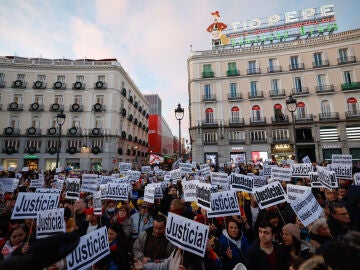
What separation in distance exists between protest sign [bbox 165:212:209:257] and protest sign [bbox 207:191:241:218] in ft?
3.92

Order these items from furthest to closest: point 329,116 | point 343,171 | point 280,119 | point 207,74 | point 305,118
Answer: point 207,74 < point 280,119 < point 305,118 < point 329,116 < point 343,171

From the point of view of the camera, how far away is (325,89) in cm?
3120

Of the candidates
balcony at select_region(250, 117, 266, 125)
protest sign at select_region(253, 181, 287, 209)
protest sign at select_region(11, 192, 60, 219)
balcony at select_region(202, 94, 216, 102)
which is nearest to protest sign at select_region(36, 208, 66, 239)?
protest sign at select_region(11, 192, 60, 219)

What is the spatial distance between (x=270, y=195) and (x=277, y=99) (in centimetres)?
3136

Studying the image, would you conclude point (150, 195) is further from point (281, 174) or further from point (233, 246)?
point (281, 174)

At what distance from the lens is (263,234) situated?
3.37 metres

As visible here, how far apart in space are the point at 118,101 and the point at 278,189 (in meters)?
36.9

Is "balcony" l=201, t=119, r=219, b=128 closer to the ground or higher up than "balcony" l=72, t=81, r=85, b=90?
closer to the ground

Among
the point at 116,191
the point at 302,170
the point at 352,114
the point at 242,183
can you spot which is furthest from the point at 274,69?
the point at 116,191

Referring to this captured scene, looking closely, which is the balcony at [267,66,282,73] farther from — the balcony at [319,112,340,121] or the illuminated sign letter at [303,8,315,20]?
the balcony at [319,112,340,121]

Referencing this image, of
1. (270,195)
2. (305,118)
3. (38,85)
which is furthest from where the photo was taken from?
(38,85)

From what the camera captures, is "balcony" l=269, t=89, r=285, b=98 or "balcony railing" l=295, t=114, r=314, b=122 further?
"balcony" l=269, t=89, r=285, b=98

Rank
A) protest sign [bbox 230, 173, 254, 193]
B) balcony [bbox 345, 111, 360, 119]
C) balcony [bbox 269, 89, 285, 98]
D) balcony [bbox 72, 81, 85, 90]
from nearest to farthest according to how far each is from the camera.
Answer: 1. protest sign [bbox 230, 173, 254, 193]
2. balcony [bbox 345, 111, 360, 119]
3. balcony [bbox 269, 89, 285, 98]
4. balcony [bbox 72, 81, 85, 90]

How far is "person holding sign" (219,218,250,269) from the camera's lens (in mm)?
3803
